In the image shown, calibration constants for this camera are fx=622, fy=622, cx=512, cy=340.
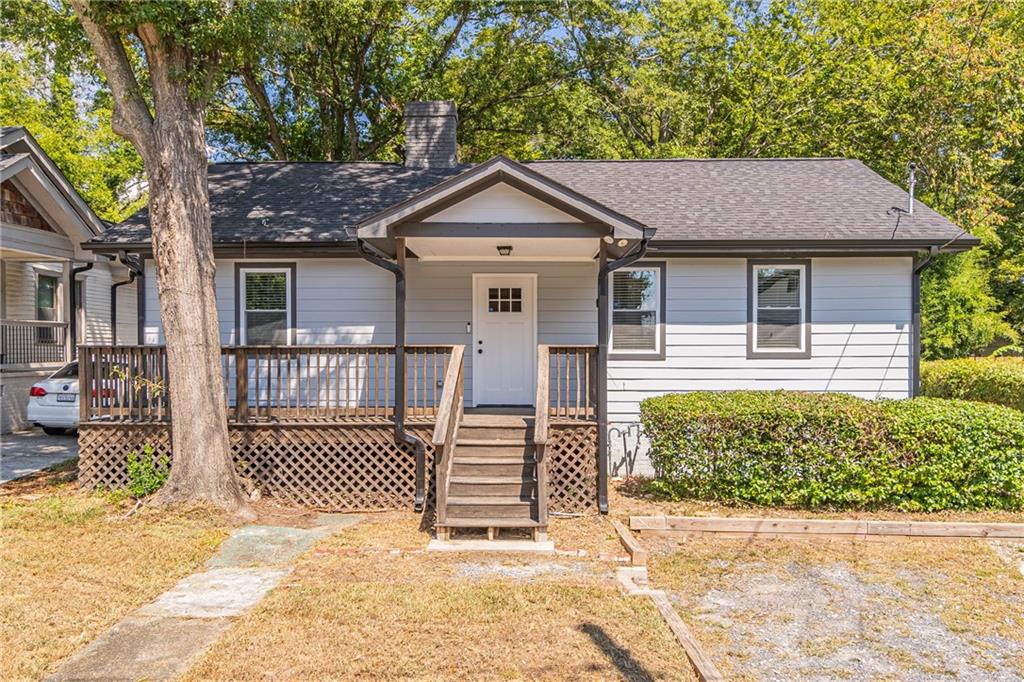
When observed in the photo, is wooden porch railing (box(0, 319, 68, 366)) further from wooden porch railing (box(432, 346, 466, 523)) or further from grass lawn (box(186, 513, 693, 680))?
grass lawn (box(186, 513, 693, 680))

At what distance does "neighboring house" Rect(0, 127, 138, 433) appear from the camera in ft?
36.1

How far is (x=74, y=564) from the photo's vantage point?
5.27 metres

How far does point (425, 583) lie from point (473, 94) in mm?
17217

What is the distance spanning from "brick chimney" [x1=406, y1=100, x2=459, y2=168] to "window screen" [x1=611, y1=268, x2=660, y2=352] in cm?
437

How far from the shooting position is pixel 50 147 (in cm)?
1861

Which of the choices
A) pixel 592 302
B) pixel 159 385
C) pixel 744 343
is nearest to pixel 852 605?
pixel 744 343

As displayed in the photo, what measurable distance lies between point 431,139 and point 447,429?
6720 millimetres

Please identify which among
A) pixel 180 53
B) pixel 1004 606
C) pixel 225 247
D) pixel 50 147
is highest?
pixel 50 147

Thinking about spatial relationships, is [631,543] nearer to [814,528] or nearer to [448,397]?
[814,528]

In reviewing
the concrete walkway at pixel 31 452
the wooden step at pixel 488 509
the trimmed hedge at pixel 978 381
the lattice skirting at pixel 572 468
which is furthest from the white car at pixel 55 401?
the trimmed hedge at pixel 978 381

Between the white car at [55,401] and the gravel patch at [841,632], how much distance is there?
1103cm

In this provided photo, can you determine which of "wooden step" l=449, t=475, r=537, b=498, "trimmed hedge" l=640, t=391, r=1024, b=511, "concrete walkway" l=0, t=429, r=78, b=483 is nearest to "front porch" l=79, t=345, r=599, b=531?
"wooden step" l=449, t=475, r=537, b=498

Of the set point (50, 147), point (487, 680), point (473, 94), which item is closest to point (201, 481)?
point (487, 680)

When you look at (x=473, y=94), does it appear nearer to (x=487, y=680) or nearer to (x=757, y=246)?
(x=757, y=246)
